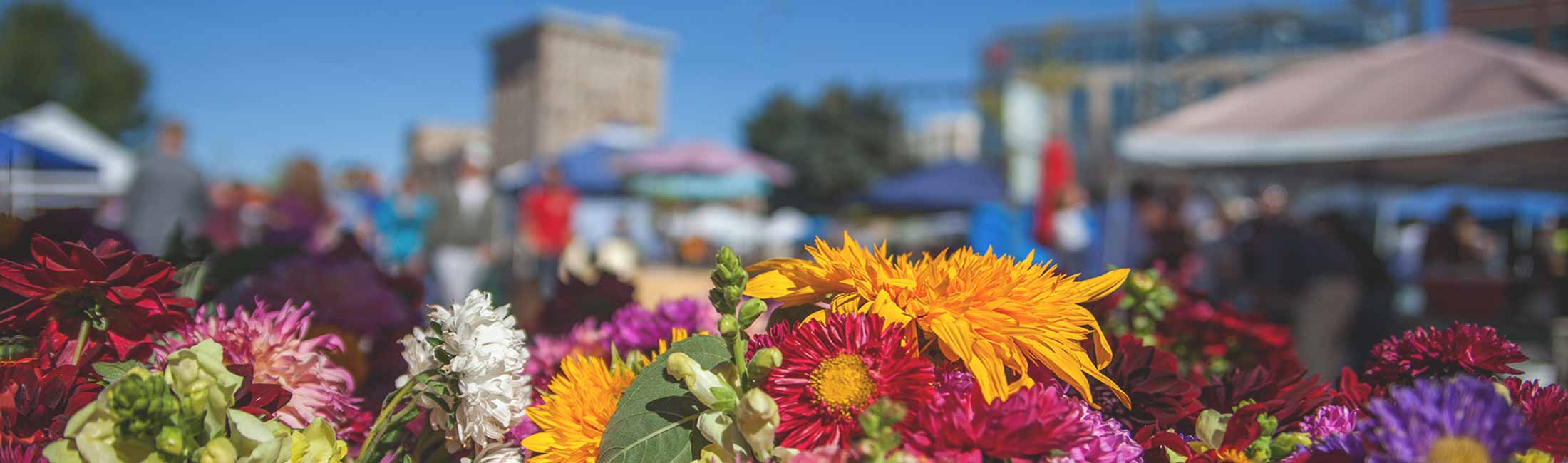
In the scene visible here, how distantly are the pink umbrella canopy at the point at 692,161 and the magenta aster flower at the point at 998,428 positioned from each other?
35.7ft

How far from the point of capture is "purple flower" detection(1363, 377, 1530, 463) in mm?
462

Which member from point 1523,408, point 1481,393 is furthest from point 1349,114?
point 1481,393

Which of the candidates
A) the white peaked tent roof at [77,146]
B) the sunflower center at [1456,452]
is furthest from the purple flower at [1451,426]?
the white peaked tent roof at [77,146]

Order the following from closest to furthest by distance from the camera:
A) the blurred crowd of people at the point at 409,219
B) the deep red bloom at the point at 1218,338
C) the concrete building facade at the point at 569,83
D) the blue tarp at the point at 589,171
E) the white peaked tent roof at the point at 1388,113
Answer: the deep red bloom at the point at 1218,338, the blurred crowd of people at the point at 409,219, the white peaked tent roof at the point at 1388,113, the blue tarp at the point at 589,171, the concrete building facade at the point at 569,83

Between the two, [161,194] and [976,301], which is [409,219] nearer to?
[161,194]

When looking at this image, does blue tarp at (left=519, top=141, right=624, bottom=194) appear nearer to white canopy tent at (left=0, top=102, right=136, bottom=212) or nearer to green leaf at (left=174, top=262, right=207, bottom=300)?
white canopy tent at (left=0, top=102, right=136, bottom=212)

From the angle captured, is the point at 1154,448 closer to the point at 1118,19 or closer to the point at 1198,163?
the point at 1198,163

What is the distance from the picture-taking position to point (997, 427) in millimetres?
520

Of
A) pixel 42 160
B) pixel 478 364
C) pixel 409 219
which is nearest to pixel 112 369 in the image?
pixel 478 364

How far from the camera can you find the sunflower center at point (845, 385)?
559 mm

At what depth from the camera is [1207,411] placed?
711mm

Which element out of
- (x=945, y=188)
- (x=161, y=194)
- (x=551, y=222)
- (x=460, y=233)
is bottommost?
→ (x=945, y=188)

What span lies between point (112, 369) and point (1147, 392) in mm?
817

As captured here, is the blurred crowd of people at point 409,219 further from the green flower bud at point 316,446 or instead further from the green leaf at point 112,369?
the green flower bud at point 316,446
